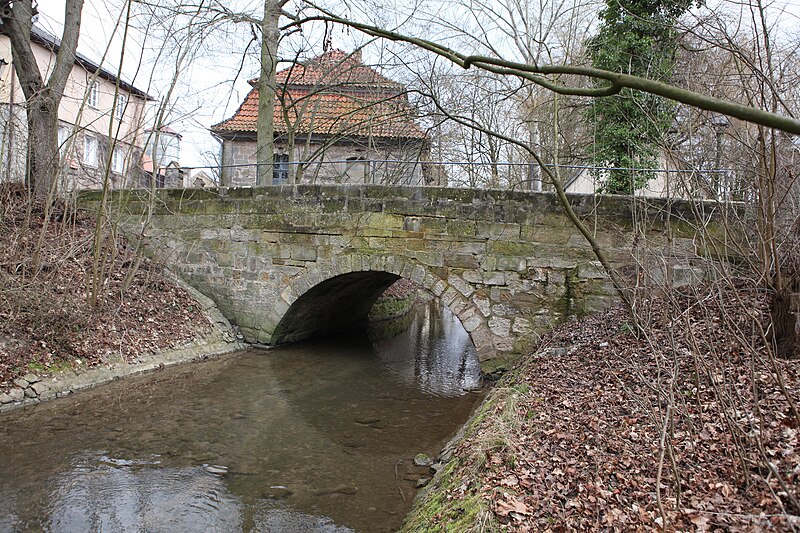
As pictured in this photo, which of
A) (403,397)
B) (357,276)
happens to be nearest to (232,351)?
(357,276)

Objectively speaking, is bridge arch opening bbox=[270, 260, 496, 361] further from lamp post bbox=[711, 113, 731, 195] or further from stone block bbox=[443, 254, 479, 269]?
lamp post bbox=[711, 113, 731, 195]

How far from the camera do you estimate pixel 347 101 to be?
12.7 m

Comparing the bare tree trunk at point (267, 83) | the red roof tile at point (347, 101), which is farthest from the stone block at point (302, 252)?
the red roof tile at point (347, 101)

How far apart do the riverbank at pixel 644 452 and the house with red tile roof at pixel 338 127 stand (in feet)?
15.4

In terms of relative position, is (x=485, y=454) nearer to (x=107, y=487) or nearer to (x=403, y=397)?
(x=107, y=487)

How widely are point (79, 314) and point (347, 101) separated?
7355 mm

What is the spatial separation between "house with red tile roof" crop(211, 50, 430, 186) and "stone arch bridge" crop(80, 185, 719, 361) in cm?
86

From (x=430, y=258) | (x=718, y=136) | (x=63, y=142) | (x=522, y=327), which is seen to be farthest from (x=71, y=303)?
(x=718, y=136)

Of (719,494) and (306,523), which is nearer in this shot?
(719,494)

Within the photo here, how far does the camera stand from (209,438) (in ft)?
19.7

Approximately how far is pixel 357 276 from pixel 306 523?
611 cm

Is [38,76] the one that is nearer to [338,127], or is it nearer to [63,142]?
[63,142]

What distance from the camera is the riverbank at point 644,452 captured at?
2.81 metres

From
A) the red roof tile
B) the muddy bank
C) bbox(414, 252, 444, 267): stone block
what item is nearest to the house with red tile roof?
the red roof tile
